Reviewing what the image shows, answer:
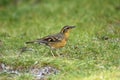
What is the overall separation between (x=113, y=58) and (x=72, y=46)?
1869 millimetres

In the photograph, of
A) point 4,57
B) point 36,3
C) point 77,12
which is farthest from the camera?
point 36,3

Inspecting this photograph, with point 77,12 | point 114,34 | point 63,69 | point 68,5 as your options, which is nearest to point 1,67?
point 63,69

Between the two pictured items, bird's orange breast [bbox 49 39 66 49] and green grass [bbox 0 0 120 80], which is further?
bird's orange breast [bbox 49 39 66 49]

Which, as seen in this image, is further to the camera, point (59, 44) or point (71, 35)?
point (71, 35)

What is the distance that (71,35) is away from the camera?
17.5m

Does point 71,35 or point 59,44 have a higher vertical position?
point 71,35

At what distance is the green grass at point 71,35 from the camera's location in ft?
44.4

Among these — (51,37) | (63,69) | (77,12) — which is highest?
(77,12)

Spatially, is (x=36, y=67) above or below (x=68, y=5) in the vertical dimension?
below

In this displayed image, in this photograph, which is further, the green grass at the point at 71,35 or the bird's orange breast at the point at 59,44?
the bird's orange breast at the point at 59,44

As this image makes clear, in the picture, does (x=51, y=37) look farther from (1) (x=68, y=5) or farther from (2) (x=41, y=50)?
(1) (x=68, y=5)

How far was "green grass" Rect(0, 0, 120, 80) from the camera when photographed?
532 inches

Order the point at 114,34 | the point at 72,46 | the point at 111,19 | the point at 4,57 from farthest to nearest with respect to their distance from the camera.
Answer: the point at 111,19, the point at 114,34, the point at 72,46, the point at 4,57

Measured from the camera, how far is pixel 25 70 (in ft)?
45.3
